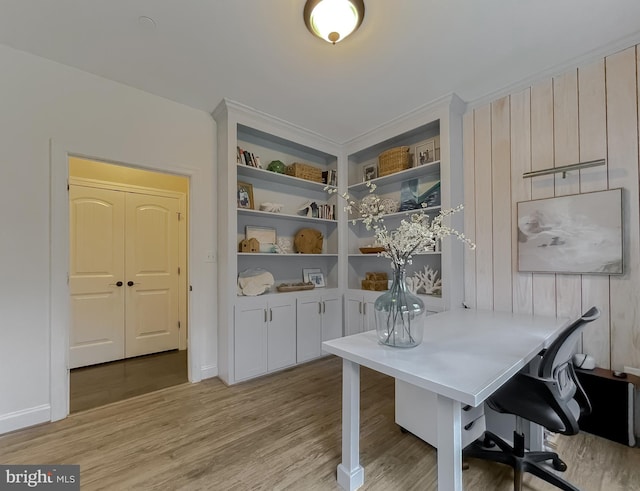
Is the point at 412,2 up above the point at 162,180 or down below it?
above

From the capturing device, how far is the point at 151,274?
3.65 metres

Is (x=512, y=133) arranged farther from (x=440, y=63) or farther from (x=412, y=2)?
(x=412, y=2)

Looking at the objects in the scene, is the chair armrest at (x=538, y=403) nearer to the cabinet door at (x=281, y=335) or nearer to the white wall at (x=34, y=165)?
the cabinet door at (x=281, y=335)

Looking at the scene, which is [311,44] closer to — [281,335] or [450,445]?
[450,445]

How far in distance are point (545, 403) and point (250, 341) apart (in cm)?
231

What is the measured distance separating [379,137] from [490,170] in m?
1.24

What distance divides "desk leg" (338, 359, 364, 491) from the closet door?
309cm

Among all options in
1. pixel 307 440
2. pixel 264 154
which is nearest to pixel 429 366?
pixel 307 440

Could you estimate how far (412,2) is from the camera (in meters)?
1.65

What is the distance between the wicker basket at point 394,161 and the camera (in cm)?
312

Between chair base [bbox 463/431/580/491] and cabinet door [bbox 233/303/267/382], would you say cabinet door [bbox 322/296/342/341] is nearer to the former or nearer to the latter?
cabinet door [bbox 233/303/267/382]

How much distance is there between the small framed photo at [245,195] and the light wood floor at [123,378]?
183 centimetres

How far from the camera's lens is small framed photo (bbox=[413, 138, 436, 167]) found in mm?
3033

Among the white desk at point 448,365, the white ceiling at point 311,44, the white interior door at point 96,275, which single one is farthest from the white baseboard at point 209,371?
the white ceiling at point 311,44
